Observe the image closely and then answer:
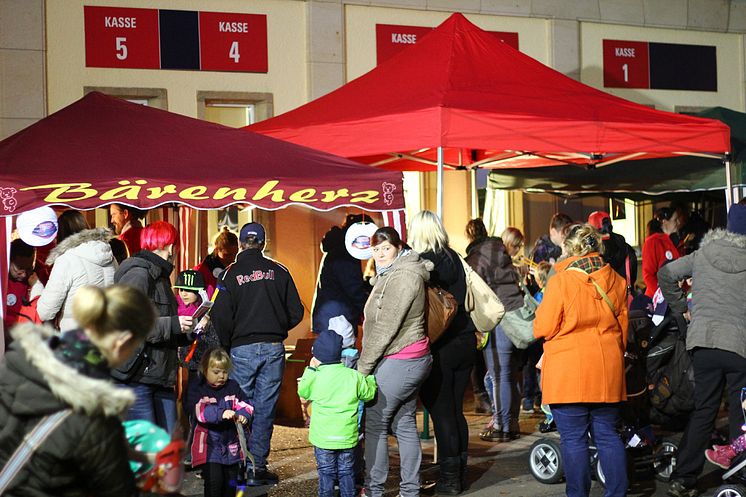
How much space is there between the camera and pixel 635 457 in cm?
823

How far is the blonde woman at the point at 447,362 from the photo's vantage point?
305 inches

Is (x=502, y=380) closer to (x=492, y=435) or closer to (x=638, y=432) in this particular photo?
(x=492, y=435)

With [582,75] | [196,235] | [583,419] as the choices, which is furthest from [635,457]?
[582,75]

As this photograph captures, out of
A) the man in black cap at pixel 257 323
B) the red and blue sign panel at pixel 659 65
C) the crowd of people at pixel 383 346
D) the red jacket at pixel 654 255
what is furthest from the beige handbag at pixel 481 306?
the red and blue sign panel at pixel 659 65

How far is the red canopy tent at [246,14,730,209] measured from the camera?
9422mm

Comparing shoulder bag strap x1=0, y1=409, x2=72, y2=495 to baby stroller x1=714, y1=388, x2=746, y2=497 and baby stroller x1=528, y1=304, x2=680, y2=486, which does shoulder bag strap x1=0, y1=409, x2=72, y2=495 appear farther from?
baby stroller x1=528, y1=304, x2=680, y2=486

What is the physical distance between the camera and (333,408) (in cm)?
681

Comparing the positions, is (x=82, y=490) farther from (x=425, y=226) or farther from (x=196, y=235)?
(x=196, y=235)

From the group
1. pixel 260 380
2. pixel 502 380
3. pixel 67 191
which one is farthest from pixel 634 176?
pixel 67 191

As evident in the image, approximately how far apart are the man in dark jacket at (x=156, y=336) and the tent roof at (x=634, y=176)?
23.3 ft

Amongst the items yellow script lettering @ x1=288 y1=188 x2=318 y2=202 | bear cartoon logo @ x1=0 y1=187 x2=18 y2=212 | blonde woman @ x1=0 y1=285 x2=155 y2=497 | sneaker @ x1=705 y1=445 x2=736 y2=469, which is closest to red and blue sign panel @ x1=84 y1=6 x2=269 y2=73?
yellow script lettering @ x1=288 y1=188 x2=318 y2=202

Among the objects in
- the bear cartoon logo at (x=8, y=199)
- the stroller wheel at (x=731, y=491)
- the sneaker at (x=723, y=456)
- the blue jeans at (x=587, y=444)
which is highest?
the bear cartoon logo at (x=8, y=199)

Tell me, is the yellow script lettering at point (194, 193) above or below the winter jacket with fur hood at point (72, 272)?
above

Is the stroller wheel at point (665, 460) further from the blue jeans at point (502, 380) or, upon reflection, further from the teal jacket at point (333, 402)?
the teal jacket at point (333, 402)
